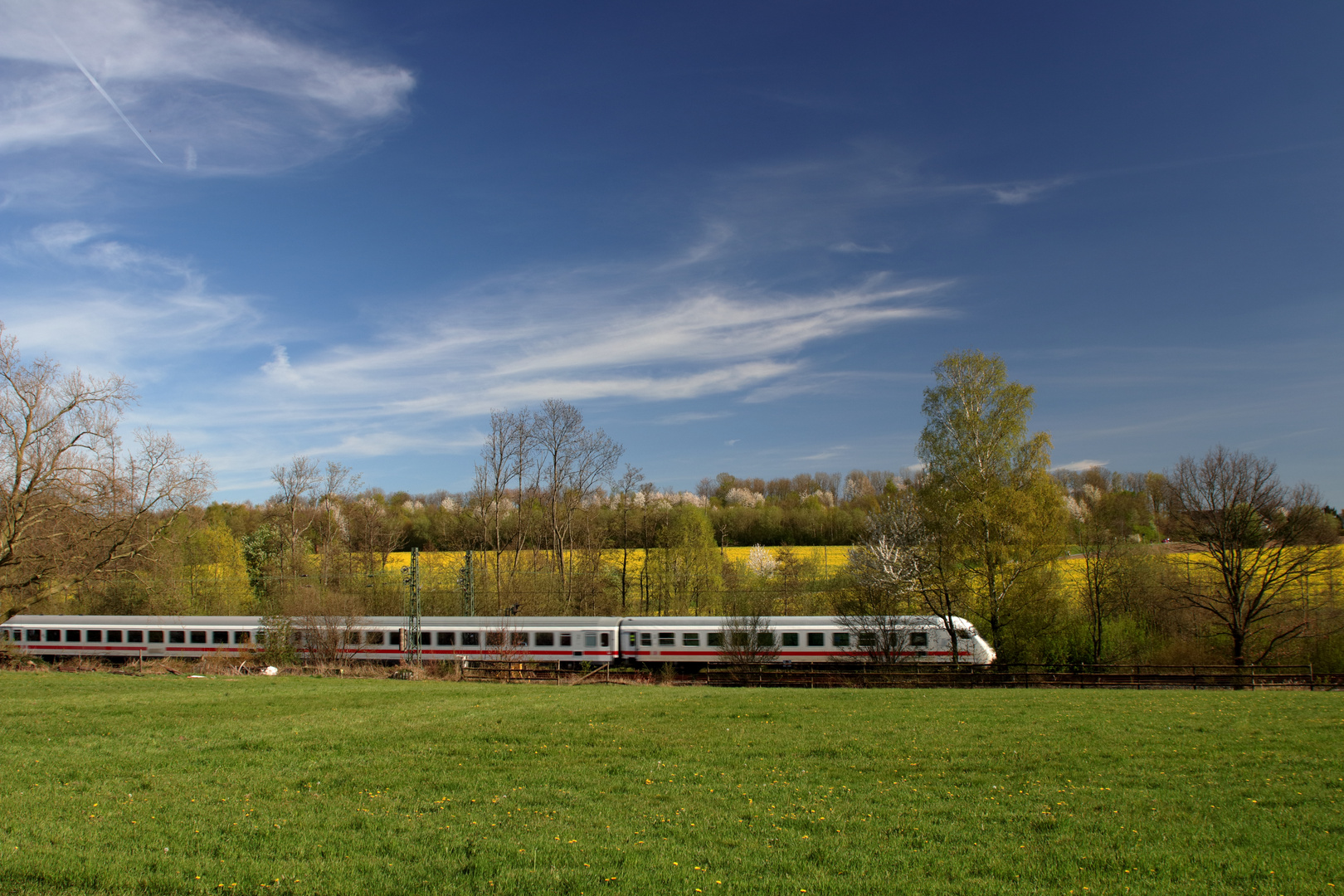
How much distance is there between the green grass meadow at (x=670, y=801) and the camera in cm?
703

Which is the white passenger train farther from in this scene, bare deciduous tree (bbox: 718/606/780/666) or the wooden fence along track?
the wooden fence along track

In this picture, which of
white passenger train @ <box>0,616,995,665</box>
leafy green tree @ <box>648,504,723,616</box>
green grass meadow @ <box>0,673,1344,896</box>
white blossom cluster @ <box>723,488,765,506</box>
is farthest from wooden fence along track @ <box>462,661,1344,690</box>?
white blossom cluster @ <box>723,488,765,506</box>

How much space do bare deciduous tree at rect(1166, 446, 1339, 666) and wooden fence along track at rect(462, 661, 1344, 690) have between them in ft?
13.8

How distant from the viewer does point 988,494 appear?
107 ft

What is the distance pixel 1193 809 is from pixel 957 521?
80.4ft

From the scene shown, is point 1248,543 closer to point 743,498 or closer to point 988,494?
point 988,494

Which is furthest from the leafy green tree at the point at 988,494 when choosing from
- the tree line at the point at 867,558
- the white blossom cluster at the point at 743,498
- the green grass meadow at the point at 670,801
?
the white blossom cluster at the point at 743,498

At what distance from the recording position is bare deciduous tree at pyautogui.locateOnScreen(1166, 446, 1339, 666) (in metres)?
33.1

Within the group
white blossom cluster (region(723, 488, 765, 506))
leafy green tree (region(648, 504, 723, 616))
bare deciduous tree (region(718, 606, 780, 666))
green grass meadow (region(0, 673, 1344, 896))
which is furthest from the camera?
white blossom cluster (region(723, 488, 765, 506))

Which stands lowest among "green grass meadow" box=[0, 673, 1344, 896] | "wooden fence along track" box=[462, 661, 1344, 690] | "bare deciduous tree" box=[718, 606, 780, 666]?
"wooden fence along track" box=[462, 661, 1344, 690]

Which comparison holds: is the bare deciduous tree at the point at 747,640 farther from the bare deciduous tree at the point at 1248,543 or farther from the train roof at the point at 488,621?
the bare deciduous tree at the point at 1248,543

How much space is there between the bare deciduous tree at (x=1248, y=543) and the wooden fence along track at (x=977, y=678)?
4.21 m

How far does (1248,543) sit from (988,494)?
39.4 feet

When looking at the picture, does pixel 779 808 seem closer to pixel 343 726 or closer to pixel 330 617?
pixel 343 726
